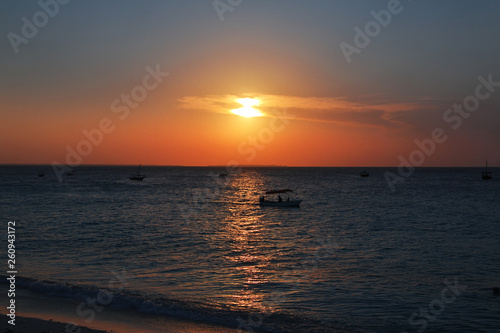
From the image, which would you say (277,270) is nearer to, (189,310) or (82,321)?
(189,310)

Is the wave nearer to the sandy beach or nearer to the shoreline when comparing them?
the sandy beach

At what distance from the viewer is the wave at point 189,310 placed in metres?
17.1

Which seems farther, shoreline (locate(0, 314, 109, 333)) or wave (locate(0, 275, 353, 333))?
wave (locate(0, 275, 353, 333))

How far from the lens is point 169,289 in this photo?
21797 mm

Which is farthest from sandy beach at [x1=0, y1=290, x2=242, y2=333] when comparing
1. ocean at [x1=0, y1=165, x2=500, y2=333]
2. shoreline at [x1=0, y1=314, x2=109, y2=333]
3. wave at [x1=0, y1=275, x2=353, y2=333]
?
ocean at [x1=0, y1=165, x2=500, y2=333]

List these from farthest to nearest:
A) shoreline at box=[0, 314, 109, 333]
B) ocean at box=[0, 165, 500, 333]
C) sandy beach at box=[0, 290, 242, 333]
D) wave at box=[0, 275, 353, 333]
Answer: ocean at box=[0, 165, 500, 333] → wave at box=[0, 275, 353, 333] → sandy beach at box=[0, 290, 242, 333] → shoreline at box=[0, 314, 109, 333]

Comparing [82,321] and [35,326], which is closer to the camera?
[35,326]

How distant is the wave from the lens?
56.1 feet

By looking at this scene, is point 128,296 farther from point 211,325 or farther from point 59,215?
point 59,215

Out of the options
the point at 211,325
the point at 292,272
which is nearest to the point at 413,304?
the point at 292,272

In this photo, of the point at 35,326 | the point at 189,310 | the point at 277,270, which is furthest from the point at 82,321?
the point at 277,270

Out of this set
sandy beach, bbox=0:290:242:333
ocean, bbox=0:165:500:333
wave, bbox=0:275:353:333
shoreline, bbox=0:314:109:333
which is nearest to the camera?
shoreline, bbox=0:314:109:333

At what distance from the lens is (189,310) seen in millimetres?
18406

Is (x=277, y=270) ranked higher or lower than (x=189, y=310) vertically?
higher
